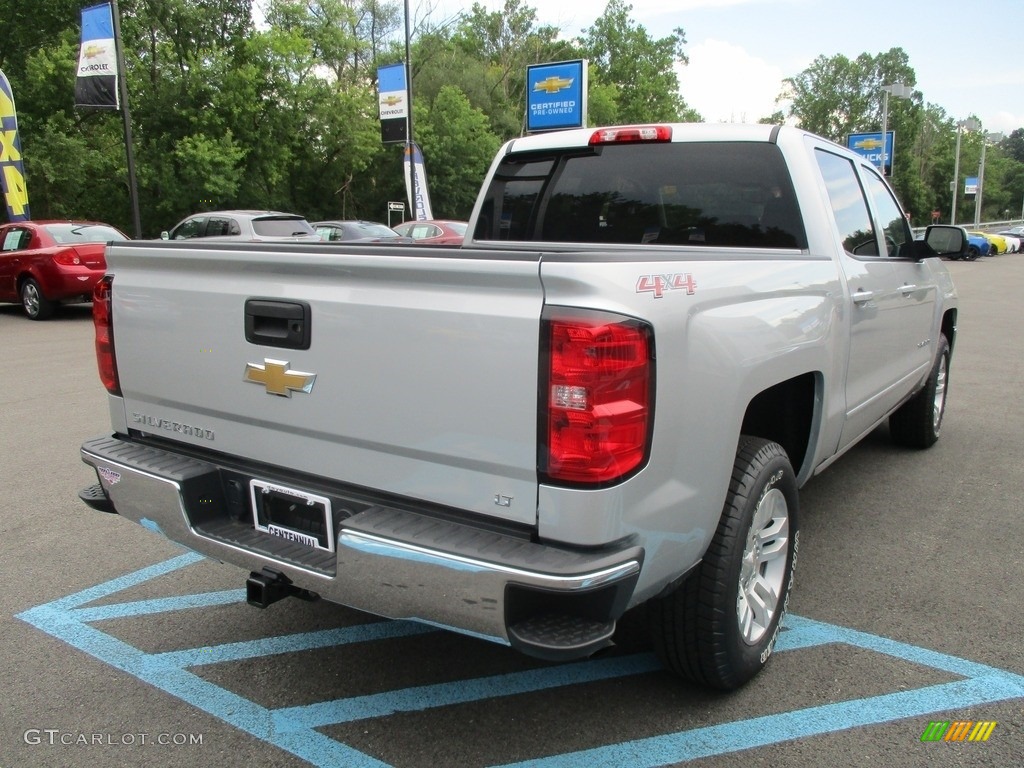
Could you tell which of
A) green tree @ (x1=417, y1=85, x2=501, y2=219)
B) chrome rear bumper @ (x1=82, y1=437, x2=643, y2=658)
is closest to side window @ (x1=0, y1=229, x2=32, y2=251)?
chrome rear bumper @ (x1=82, y1=437, x2=643, y2=658)

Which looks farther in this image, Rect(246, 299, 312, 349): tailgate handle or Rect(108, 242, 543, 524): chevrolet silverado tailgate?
Rect(246, 299, 312, 349): tailgate handle

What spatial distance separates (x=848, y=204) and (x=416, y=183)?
21838mm

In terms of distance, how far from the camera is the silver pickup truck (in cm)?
203

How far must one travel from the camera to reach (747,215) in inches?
144

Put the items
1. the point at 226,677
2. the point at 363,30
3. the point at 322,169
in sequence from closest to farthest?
the point at 226,677, the point at 322,169, the point at 363,30

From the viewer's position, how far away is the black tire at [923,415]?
546 centimetres

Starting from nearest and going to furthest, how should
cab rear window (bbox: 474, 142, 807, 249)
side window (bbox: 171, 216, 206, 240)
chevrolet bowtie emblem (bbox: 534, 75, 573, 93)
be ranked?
cab rear window (bbox: 474, 142, 807, 249) → side window (bbox: 171, 216, 206, 240) → chevrolet bowtie emblem (bbox: 534, 75, 573, 93)

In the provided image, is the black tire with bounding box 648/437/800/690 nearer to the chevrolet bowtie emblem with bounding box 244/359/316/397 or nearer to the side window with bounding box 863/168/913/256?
the chevrolet bowtie emblem with bounding box 244/359/316/397

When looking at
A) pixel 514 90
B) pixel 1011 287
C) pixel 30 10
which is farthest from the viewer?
pixel 514 90

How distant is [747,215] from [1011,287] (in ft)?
66.8

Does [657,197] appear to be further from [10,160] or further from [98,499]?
[10,160]

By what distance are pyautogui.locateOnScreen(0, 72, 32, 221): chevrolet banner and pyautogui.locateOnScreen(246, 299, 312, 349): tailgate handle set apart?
17.0 metres

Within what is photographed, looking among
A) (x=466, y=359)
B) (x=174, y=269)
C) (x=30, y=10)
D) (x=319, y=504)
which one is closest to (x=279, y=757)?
(x=319, y=504)

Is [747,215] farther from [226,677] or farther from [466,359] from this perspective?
[226,677]
